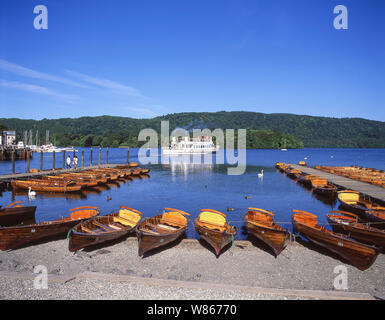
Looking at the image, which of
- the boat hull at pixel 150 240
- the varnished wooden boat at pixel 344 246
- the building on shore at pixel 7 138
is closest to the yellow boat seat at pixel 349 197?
the varnished wooden boat at pixel 344 246

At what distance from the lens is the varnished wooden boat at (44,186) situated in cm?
3081

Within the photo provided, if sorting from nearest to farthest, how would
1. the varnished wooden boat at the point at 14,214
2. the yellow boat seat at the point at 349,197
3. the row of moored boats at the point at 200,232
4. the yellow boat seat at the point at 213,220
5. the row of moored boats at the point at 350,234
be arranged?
the row of moored boats at the point at 350,234, the row of moored boats at the point at 200,232, the yellow boat seat at the point at 213,220, the varnished wooden boat at the point at 14,214, the yellow boat seat at the point at 349,197

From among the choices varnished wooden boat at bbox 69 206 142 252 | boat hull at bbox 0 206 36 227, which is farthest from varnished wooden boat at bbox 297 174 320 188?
boat hull at bbox 0 206 36 227

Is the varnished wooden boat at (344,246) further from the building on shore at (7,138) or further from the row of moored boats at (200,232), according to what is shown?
the building on shore at (7,138)

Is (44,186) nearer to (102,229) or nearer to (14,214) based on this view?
(14,214)

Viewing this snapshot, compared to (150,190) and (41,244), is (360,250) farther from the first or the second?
(150,190)

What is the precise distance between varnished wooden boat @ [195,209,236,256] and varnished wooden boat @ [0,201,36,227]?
11774 millimetres

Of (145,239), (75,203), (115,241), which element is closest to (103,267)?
(145,239)

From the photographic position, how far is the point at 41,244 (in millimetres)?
14000

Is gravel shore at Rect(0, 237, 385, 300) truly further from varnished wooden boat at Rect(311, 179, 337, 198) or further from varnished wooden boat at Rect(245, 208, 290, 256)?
varnished wooden boat at Rect(311, 179, 337, 198)

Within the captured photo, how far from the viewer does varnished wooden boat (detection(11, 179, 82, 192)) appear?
101 ft

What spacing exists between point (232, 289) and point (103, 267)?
628cm

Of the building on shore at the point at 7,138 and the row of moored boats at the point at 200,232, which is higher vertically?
the building on shore at the point at 7,138

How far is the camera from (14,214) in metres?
17.8
